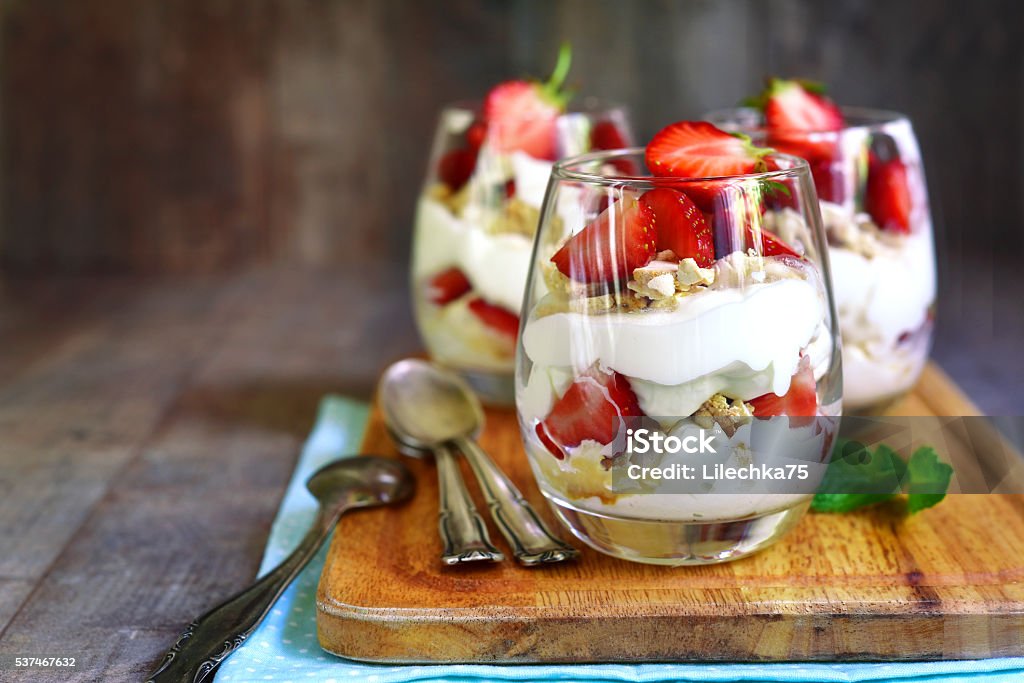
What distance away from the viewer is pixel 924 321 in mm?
906

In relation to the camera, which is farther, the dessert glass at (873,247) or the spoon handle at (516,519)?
the dessert glass at (873,247)

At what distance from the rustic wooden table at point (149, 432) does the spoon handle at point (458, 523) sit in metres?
0.14

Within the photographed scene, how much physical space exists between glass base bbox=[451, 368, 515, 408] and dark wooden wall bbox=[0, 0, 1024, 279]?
911 mm

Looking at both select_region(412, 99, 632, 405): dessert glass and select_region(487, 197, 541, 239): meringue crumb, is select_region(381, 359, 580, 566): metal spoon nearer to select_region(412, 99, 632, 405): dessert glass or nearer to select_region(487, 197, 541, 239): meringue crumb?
select_region(412, 99, 632, 405): dessert glass

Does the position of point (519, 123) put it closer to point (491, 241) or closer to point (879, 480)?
point (491, 241)

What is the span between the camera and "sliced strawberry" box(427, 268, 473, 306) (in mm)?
973

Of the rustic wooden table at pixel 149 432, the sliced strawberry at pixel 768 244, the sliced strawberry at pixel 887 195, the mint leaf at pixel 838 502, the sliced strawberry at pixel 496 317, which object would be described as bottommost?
the rustic wooden table at pixel 149 432

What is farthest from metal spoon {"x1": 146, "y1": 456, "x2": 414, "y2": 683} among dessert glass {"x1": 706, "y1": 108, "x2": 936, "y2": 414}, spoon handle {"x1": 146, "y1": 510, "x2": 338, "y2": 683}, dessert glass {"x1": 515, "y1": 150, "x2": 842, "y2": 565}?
dessert glass {"x1": 706, "y1": 108, "x2": 936, "y2": 414}

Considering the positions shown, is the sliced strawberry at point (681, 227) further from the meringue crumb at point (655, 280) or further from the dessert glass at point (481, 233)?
the dessert glass at point (481, 233)

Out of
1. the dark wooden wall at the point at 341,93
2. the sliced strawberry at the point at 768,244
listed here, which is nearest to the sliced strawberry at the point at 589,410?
the sliced strawberry at the point at 768,244

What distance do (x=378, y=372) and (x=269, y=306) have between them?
412 mm

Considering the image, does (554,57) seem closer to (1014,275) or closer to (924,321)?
(1014,275)

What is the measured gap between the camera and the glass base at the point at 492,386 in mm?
997

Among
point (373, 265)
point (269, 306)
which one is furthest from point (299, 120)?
point (269, 306)
